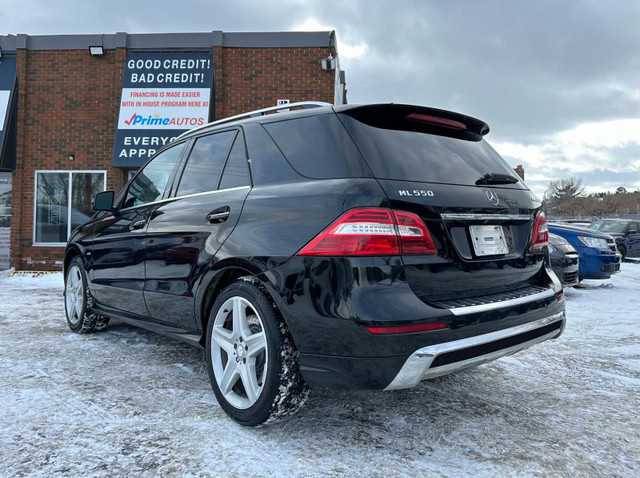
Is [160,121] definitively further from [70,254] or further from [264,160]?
[264,160]

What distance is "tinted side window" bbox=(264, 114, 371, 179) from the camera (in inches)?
93.4

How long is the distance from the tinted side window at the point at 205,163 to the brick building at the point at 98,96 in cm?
824

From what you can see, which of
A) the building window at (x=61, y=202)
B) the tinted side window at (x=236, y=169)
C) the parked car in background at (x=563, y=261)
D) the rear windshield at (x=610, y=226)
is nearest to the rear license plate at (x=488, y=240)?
the tinted side window at (x=236, y=169)

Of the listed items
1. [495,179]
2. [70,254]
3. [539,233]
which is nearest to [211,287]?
[495,179]

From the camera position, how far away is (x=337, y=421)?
2.71 m

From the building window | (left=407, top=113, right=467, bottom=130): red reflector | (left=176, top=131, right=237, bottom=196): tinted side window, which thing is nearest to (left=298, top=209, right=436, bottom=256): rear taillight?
(left=407, top=113, right=467, bottom=130): red reflector

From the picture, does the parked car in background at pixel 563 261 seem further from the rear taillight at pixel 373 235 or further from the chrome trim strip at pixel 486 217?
the rear taillight at pixel 373 235

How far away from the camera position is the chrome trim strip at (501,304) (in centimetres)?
224

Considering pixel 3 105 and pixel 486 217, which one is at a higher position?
pixel 3 105

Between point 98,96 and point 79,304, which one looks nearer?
point 79,304

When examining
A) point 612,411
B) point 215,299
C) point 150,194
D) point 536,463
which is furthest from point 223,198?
point 612,411

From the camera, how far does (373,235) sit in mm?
2180

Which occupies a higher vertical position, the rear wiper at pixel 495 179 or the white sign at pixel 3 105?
the white sign at pixel 3 105

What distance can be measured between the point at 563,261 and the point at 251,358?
5.97m
